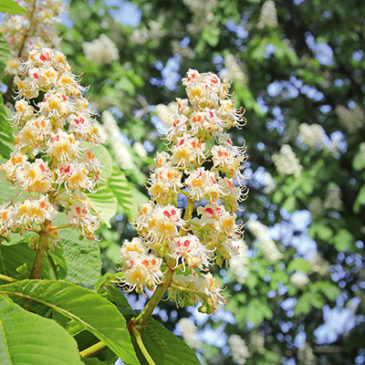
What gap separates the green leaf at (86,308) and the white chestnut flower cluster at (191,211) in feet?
0.24

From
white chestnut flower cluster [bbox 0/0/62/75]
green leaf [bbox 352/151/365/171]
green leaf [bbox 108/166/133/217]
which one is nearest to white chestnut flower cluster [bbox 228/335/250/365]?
green leaf [bbox 352/151/365/171]

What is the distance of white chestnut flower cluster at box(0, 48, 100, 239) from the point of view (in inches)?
31.0

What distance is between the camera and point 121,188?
143cm

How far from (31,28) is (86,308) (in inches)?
42.9

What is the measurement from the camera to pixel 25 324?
2.16ft

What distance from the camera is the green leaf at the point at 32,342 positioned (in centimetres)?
61

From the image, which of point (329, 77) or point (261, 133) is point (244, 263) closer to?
point (261, 133)

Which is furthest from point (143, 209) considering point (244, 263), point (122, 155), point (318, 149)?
point (318, 149)

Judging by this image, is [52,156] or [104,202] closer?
[52,156]

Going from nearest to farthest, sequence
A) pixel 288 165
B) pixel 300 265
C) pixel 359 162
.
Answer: pixel 359 162
pixel 300 265
pixel 288 165

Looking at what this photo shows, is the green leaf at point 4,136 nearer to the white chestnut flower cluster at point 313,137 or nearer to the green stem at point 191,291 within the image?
the green stem at point 191,291

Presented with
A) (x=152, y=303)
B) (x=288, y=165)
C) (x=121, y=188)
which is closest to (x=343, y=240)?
(x=288, y=165)

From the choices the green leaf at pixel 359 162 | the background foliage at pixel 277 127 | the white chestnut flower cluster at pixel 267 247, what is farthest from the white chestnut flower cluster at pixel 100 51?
the green leaf at pixel 359 162

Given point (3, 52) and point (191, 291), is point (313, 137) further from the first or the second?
point (191, 291)
